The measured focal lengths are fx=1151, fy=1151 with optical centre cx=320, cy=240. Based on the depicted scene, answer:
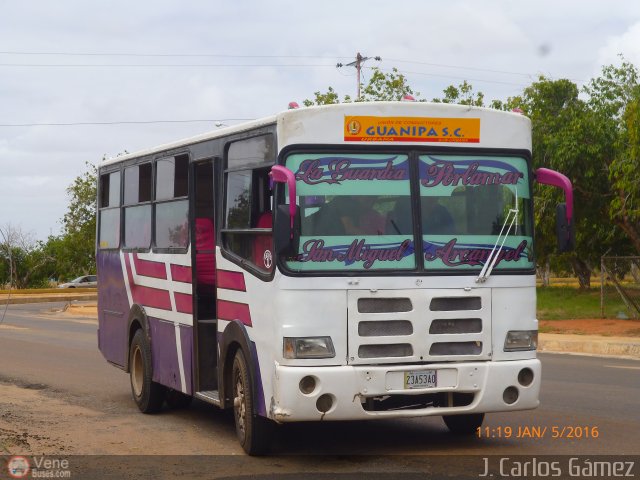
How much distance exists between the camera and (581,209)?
35312mm

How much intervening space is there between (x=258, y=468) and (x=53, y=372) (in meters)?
9.75

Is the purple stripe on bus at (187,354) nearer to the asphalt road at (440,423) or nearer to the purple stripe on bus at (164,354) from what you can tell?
the purple stripe on bus at (164,354)

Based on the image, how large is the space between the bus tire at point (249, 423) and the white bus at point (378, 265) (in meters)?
0.01

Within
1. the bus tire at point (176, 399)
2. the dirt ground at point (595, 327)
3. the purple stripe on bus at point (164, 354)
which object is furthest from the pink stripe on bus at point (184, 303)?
the dirt ground at point (595, 327)

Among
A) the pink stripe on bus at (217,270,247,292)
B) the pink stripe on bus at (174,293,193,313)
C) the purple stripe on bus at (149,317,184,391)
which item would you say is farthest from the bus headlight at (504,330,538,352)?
the purple stripe on bus at (149,317,184,391)

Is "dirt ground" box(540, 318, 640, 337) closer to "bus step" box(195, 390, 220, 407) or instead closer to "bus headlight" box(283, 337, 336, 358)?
"bus step" box(195, 390, 220, 407)

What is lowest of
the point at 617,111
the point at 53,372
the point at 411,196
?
the point at 53,372

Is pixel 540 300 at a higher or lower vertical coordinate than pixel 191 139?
lower

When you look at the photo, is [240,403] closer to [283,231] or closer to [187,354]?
[187,354]

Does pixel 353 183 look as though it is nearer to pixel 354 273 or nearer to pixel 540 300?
pixel 354 273

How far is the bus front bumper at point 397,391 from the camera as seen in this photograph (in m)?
8.98

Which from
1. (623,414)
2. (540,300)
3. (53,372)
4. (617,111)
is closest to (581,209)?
(617,111)

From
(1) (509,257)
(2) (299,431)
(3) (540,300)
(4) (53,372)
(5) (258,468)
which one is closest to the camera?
(5) (258,468)

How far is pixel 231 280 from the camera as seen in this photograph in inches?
403
